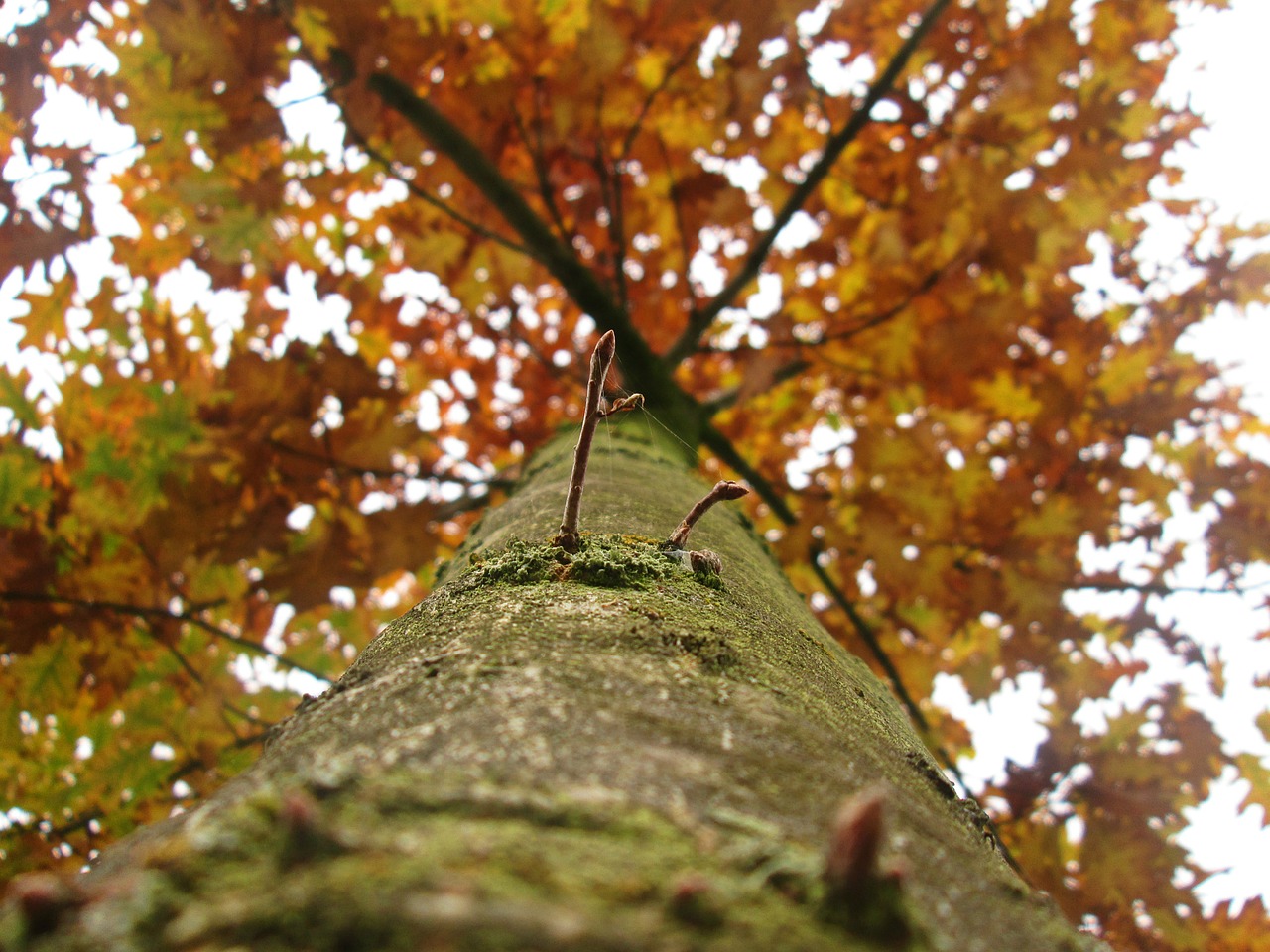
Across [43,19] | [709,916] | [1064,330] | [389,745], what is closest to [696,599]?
[389,745]

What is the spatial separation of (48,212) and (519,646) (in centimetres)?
238

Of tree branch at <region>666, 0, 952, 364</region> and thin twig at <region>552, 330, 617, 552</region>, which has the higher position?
tree branch at <region>666, 0, 952, 364</region>

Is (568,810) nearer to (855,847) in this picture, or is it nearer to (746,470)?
(855,847)

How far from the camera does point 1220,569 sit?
301cm

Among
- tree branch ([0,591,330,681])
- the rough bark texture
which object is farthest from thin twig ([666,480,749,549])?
tree branch ([0,591,330,681])

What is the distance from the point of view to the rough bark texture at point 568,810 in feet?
1.15

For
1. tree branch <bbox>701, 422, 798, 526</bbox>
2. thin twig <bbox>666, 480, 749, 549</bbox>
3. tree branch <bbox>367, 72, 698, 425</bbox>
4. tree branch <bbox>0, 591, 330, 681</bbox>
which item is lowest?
thin twig <bbox>666, 480, 749, 549</bbox>

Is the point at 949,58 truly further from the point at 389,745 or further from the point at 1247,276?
the point at 389,745

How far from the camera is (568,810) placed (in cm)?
43

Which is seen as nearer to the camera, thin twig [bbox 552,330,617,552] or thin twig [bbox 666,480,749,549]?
thin twig [bbox 552,330,617,552]

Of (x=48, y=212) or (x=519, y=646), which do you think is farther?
(x=48, y=212)

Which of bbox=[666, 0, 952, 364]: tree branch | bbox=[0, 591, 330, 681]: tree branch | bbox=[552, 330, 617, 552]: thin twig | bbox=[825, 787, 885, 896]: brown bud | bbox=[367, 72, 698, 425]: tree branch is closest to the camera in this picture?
bbox=[825, 787, 885, 896]: brown bud

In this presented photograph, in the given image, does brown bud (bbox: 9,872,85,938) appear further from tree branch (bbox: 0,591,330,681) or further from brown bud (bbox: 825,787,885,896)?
tree branch (bbox: 0,591,330,681)

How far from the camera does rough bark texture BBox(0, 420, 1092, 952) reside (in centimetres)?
35
